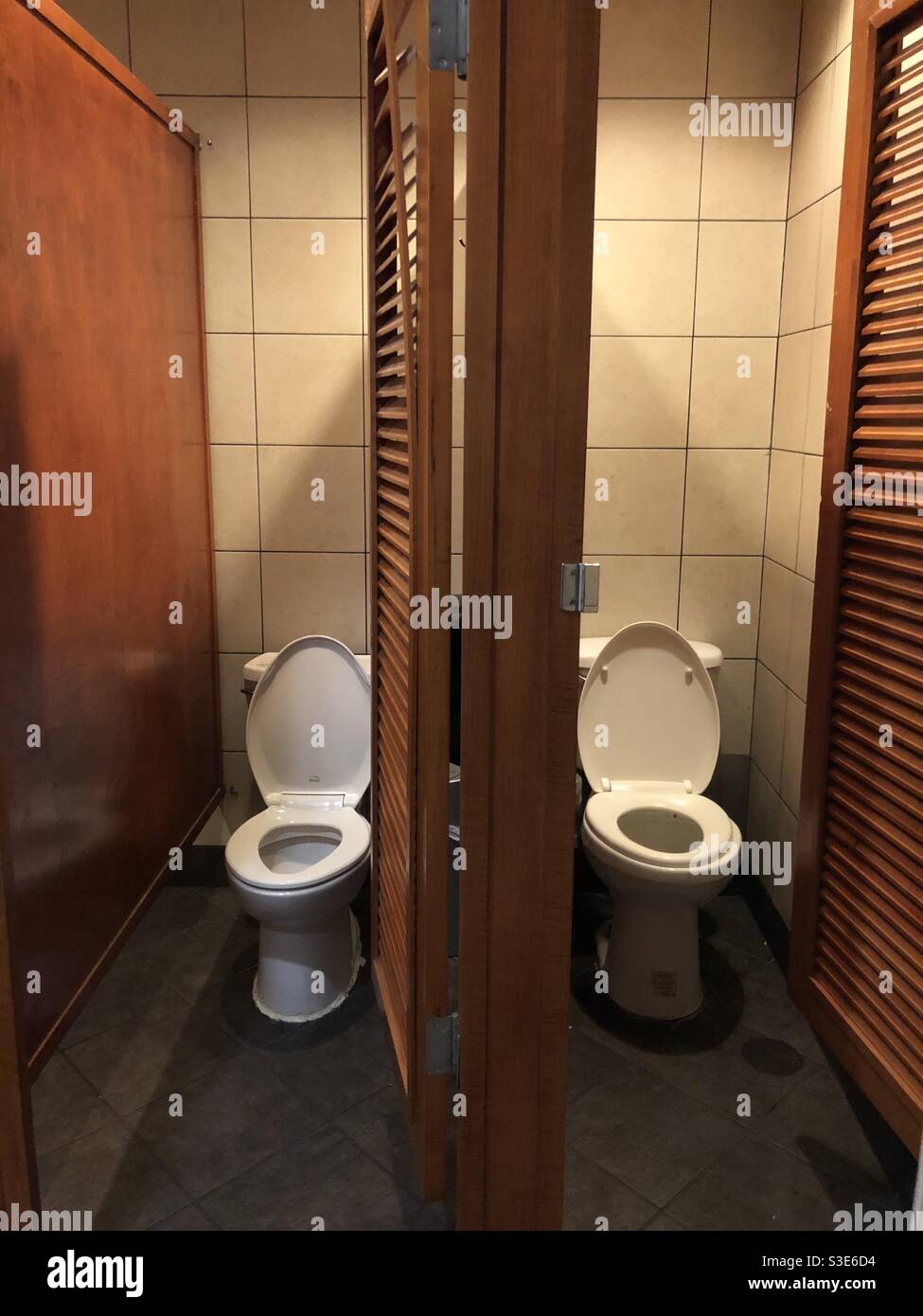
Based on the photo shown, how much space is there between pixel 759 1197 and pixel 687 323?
2024 mm

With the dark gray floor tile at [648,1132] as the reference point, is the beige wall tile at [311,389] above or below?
above

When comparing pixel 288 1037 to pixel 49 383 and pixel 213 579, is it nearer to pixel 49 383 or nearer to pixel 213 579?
pixel 213 579

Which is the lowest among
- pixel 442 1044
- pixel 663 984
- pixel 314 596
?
pixel 663 984

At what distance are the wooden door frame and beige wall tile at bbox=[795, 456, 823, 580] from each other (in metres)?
1.28

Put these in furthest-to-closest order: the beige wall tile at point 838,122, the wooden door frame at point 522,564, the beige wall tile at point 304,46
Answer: the beige wall tile at point 304,46, the beige wall tile at point 838,122, the wooden door frame at point 522,564

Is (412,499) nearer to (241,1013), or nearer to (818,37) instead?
(241,1013)

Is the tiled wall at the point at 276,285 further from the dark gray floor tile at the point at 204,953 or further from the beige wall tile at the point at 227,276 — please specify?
the dark gray floor tile at the point at 204,953

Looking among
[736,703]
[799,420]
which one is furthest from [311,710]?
[799,420]

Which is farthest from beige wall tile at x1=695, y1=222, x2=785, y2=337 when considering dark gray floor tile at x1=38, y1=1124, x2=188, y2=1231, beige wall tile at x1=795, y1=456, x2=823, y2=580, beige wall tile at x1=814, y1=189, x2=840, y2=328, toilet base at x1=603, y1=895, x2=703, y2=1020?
dark gray floor tile at x1=38, y1=1124, x2=188, y2=1231

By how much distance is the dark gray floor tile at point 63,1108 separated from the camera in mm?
1933

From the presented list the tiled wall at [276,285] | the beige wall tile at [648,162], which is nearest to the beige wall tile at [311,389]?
the tiled wall at [276,285]

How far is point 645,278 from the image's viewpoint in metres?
2.61

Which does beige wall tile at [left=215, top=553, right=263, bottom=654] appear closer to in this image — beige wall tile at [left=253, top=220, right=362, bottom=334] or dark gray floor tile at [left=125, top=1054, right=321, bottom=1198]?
beige wall tile at [left=253, top=220, right=362, bottom=334]
